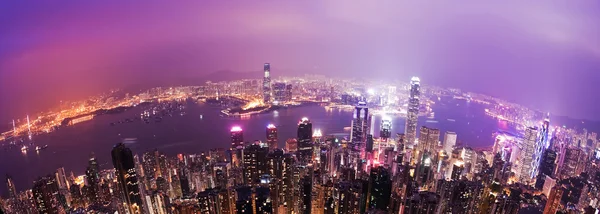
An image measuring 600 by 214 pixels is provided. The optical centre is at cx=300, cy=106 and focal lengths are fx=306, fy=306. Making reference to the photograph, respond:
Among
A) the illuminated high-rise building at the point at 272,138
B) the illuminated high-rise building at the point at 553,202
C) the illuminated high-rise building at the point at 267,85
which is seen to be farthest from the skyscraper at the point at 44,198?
the illuminated high-rise building at the point at 267,85

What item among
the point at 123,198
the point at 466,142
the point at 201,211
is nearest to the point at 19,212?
the point at 123,198

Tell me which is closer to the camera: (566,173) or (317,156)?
(566,173)

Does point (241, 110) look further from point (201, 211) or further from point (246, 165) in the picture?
point (201, 211)

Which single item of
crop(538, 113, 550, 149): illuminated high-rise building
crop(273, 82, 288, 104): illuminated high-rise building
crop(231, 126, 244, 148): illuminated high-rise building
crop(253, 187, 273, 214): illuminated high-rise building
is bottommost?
crop(253, 187, 273, 214): illuminated high-rise building

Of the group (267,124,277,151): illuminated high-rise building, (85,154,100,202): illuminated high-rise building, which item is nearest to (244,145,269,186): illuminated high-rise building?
(267,124,277,151): illuminated high-rise building

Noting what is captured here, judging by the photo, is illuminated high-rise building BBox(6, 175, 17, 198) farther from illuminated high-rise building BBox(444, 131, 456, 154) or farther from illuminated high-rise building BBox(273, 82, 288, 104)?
illuminated high-rise building BBox(444, 131, 456, 154)

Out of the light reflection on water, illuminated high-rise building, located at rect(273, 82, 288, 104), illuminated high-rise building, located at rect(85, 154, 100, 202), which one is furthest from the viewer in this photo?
illuminated high-rise building, located at rect(273, 82, 288, 104)
